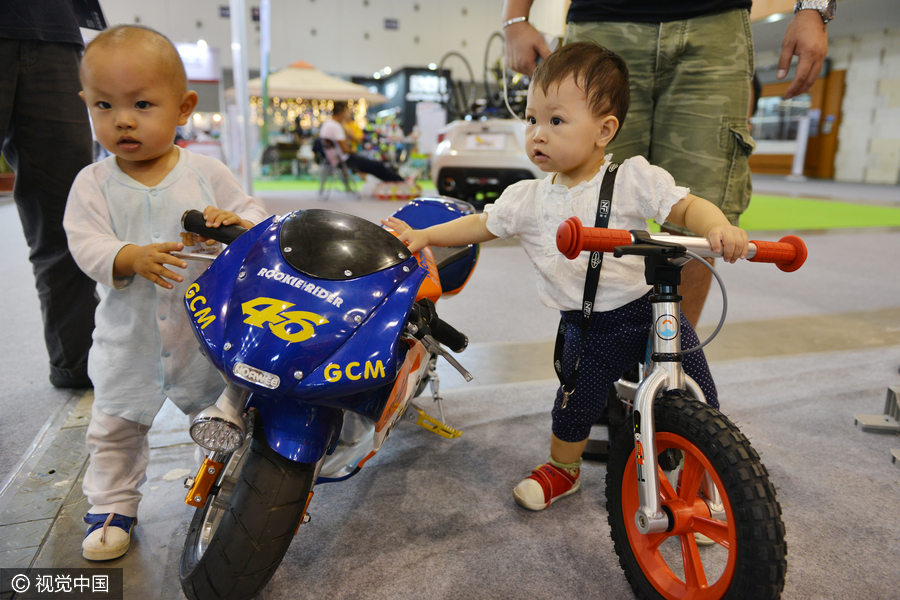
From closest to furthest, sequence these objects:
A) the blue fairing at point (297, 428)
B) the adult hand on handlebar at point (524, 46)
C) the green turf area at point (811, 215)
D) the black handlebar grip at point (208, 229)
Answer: the blue fairing at point (297, 428)
the black handlebar grip at point (208, 229)
the adult hand on handlebar at point (524, 46)
the green turf area at point (811, 215)

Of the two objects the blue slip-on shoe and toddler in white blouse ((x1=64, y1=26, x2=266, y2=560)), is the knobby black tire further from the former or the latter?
the blue slip-on shoe

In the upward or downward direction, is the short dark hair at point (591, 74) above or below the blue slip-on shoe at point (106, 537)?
above

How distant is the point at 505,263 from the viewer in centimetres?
422

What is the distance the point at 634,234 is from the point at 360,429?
1.98 feet

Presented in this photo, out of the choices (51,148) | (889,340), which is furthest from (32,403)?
(889,340)

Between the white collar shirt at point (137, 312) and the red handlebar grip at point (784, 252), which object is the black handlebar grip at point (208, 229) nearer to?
the white collar shirt at point (137, 312)

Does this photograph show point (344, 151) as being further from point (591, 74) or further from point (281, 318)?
point (281, 318)

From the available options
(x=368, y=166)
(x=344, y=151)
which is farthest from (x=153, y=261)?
(x=344, y=151)

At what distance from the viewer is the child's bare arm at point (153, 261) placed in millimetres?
1040

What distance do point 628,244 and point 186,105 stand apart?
0.97m

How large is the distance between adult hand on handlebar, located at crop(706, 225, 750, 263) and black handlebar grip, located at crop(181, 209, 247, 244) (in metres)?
0.82

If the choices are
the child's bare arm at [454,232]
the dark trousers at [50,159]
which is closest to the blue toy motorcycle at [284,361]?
the child's bare arm at [454,232]

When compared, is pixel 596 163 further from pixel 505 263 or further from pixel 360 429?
pixel 505 263

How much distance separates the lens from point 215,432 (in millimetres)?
917
